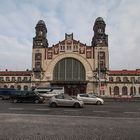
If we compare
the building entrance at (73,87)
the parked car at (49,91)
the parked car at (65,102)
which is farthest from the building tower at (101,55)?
Result: the parked car at (65,102)

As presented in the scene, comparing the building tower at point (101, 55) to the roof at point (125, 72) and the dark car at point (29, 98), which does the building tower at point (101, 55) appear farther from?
the dark car at point (29, 98)

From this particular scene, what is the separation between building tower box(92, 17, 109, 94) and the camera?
87.2 metres

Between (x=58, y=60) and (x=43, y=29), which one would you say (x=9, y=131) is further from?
(x=43, y=29)

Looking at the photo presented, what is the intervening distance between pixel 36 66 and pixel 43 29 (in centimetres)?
1497

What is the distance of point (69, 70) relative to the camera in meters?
89.1

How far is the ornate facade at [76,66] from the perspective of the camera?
87562mm

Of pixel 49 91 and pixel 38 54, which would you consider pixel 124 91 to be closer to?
pixel 38 54

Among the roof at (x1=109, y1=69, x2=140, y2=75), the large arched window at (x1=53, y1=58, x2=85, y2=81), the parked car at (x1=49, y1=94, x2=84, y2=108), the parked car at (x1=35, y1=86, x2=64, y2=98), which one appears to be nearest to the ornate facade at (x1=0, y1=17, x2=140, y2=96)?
the large arched window at (x1=53, y1=58, x2=85, y2=81)

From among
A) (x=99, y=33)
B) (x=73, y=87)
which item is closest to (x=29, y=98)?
(x=73, y=87)

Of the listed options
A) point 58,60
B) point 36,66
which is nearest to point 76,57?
point 58,60

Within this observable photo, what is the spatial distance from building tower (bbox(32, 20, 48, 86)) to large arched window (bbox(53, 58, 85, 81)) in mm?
5470

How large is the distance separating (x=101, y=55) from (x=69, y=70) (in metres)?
12.7

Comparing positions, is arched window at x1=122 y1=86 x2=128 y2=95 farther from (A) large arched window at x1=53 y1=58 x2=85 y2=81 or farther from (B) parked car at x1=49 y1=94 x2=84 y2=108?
(B) parked car at x1=49 y1=94 x2=84 y2=108

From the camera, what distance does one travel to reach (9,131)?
11.9m
